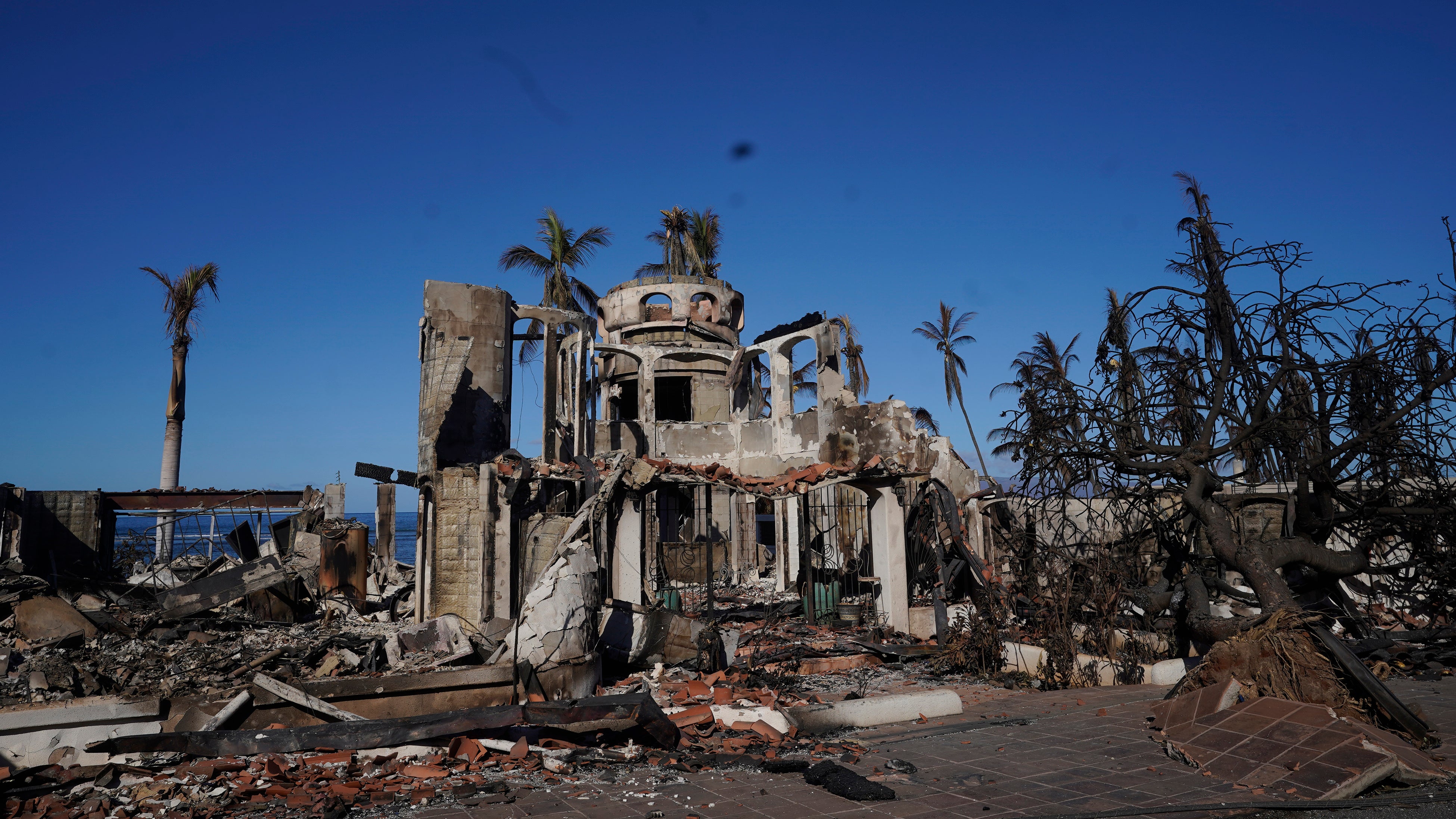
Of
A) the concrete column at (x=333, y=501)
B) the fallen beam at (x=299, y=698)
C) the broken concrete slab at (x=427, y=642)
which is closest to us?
the fallen beam at (x=299, y=698)

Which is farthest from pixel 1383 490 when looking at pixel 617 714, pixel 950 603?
pixel 617 714

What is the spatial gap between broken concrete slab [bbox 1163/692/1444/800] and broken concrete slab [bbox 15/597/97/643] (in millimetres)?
14789

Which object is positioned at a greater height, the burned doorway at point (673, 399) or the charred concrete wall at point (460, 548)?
the burned doorway at point (673, 399)

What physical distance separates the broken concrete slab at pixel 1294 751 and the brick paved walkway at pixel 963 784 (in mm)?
228

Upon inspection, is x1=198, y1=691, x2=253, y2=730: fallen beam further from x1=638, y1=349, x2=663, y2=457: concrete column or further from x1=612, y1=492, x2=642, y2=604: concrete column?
x1=638, y1=349, x2=663, y2=457: concrete column

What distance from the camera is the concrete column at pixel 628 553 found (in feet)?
42.4

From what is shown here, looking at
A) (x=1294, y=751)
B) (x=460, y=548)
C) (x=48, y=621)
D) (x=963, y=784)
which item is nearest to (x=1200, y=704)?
(x=1294, y=751)

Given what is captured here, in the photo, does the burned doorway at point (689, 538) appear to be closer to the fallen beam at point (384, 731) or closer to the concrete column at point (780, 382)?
the concrete column at point (780, 382)

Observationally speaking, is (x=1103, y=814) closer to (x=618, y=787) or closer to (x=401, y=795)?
(x=618, y=787)

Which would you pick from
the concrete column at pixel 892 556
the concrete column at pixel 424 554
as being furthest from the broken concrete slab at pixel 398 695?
the concrete column at pixel 892 556

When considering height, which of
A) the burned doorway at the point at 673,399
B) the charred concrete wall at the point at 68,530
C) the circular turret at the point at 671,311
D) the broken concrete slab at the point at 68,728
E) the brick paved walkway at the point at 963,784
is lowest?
the brick paved walkway at the point at 963,784

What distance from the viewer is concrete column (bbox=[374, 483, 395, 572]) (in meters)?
24.7

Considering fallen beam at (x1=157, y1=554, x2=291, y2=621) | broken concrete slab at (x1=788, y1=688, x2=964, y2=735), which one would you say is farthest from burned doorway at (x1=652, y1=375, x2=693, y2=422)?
broken concrete slab at (x1=788, y1=688, x2=964, y2=735)

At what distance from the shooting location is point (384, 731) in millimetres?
6930
